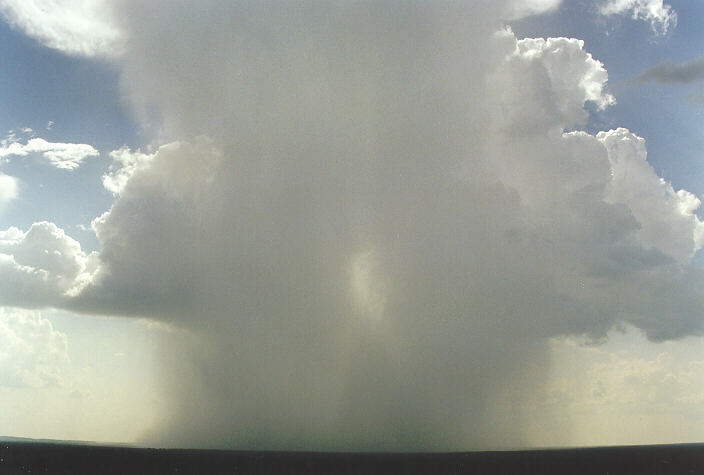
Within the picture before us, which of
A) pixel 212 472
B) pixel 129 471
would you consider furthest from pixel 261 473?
pixel 129 471

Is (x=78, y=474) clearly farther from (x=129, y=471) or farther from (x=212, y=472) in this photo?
(x=212, y=472)

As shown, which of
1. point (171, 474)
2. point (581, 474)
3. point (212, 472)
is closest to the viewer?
point (171, 474)

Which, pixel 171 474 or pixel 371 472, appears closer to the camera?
pixel 171 474

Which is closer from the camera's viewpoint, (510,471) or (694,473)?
(694,473)

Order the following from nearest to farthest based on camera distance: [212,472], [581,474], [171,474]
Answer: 1. [171,474]
2. [212,472]
3. [581,474]

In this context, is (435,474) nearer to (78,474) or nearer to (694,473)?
(694,473)

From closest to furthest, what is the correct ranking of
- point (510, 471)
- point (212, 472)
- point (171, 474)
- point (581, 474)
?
1. point (171, 474)
2. point (212, 472)
3. point (581, 474)
4. point (510, 471)

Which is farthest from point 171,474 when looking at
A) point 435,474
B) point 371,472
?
point 435,474

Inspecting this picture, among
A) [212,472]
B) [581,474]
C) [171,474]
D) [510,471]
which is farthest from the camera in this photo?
[510,471]
